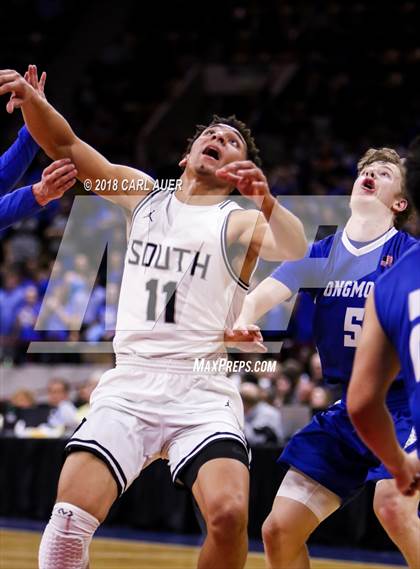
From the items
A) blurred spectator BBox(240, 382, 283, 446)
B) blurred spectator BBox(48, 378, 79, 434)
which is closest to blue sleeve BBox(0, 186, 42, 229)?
blurred spectator BBox(240, 382, 283, 446)

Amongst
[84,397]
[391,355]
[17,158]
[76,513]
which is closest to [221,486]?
[76,513]

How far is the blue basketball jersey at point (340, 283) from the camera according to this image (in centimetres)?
582

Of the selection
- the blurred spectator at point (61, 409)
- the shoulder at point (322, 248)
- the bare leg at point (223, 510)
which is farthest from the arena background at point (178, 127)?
the bare leg at point (223, 510)

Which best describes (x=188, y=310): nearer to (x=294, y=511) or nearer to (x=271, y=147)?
(x=294, y=511)

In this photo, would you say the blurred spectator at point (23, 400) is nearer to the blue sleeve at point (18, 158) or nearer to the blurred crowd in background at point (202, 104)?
the blurred crowd in background at point (202, 104)

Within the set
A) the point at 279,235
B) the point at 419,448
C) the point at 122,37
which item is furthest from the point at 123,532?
the point at 122,37

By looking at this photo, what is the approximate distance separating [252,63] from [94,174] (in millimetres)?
15284

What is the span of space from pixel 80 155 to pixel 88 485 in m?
1.60

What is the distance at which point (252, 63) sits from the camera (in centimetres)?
2048

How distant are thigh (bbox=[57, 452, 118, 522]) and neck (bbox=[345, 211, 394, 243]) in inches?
74.5

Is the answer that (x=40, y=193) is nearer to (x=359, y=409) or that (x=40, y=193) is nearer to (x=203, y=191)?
(x=203, y=191)

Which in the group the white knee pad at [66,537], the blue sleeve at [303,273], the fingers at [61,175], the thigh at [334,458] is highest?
the fingers at [61,175]

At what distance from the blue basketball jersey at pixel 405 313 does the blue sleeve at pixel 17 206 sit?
9.21 feet

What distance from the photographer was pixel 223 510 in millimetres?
4773
